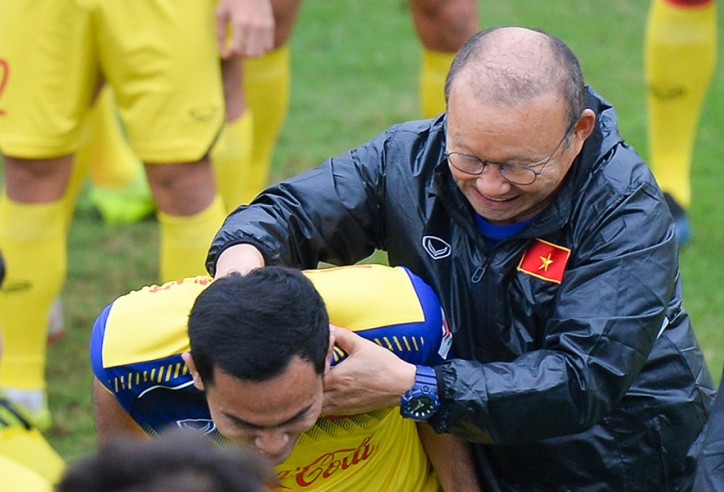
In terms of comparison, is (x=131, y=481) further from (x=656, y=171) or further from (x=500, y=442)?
(x=656, y=171)

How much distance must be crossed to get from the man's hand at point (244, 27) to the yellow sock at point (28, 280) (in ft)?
2.26

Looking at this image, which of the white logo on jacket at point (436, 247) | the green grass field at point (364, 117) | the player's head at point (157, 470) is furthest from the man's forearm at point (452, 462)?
the green grass field at point (364, 117)

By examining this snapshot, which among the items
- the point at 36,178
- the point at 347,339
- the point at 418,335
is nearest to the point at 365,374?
the point at 347,339

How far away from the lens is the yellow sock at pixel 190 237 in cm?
348

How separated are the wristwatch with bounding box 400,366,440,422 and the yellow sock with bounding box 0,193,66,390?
172 cm

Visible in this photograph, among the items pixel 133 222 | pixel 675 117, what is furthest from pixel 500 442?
pixel 133 222

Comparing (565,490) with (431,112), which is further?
(431,112)

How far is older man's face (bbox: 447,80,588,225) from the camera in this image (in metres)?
2.19

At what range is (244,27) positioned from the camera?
11.1 feet

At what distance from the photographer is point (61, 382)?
151 inches

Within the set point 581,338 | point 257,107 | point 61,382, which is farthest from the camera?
point 257,107

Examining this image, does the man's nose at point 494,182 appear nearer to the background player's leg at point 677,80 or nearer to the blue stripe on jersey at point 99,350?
the blue stripe on jersey at point 99,350

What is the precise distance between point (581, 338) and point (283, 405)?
0.56 m

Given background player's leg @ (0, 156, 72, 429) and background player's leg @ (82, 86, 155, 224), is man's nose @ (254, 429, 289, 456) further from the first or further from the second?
background player's leg @ (82, 86, 155, 224)
